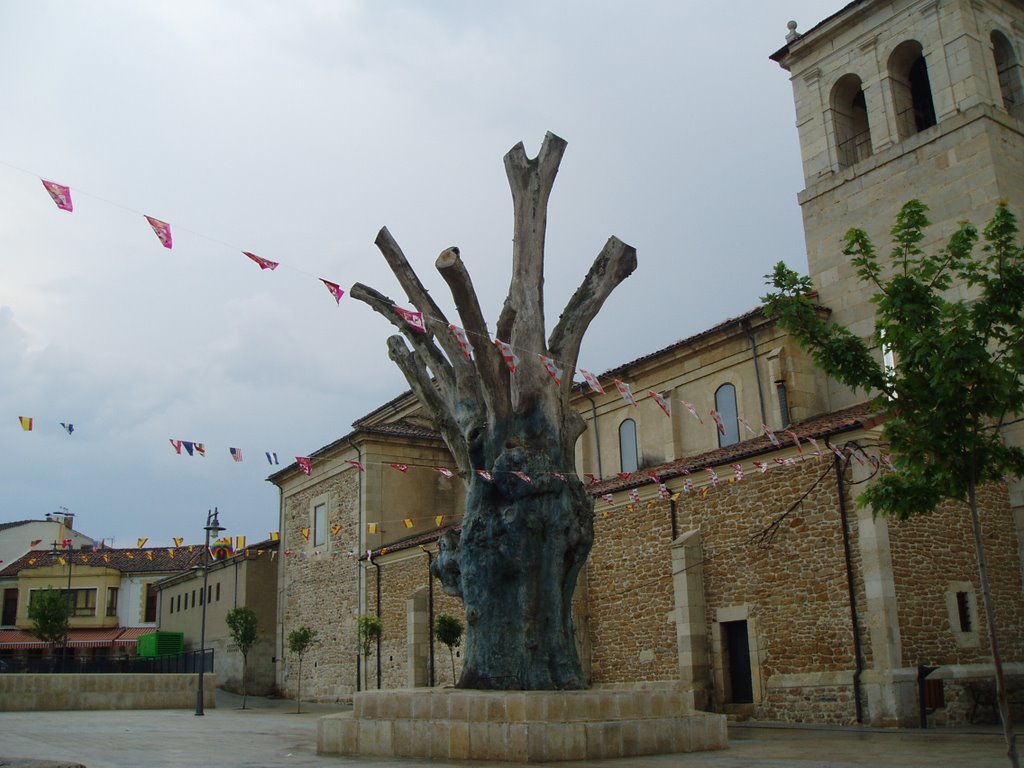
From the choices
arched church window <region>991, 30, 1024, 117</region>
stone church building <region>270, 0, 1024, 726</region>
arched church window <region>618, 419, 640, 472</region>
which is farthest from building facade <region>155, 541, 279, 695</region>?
arched church window <region>991, 30, 1024, 117</region>

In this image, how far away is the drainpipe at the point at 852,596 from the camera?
1641cm

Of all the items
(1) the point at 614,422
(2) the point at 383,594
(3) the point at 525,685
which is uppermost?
(1) the point at 614,422

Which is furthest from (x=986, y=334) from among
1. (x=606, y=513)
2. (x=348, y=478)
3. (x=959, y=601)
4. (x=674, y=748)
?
(x=348, y=478)

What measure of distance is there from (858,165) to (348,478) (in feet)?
Result: 64.1

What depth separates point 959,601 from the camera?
1792cm

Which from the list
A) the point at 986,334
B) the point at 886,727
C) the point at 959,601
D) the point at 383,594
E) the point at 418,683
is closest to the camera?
the point at 986,334

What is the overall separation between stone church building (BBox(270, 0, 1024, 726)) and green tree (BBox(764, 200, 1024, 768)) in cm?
665

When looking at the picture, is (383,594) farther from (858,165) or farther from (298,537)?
(858,165)

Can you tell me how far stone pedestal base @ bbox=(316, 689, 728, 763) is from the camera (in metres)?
10.6

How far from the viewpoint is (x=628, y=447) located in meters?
28.1

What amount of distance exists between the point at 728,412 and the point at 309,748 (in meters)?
15.1

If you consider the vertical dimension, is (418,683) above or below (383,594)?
below

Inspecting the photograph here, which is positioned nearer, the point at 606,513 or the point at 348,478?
the point at 606,513

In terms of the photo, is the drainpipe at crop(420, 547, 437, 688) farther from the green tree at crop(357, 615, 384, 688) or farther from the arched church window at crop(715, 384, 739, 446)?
the arched church window at crop(715, 384, 739, 446)
